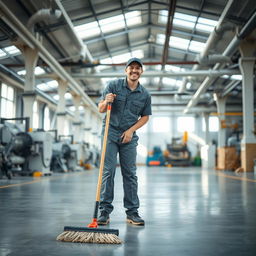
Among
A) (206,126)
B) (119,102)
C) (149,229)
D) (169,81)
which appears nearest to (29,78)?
(119,102)

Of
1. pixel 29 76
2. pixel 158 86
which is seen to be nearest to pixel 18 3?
pixel 29 76

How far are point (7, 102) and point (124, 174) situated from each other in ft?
67.1

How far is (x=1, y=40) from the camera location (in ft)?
44.7

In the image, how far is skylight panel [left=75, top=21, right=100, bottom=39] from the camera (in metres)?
16.8

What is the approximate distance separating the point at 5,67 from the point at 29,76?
477cm

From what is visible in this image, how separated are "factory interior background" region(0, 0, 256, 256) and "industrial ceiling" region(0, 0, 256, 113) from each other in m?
0.07

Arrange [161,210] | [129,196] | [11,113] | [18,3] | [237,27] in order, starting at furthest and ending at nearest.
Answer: [11,113] → [237,27] → [18,3] → [161,210] → [129,196]

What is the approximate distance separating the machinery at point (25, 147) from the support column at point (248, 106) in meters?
9.86

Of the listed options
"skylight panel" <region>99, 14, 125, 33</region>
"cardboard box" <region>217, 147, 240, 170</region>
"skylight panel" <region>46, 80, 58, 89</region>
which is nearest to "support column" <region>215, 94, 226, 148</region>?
"cardboard box" <region>217, 147, 240, 170</region>

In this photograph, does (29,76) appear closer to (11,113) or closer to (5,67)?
(5,67)

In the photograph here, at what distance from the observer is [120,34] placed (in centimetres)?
1939

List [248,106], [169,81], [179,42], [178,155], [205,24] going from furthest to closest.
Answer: [178,155], [169,81], [179,42], [248,106], [205,24]

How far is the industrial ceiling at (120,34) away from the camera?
13.3m

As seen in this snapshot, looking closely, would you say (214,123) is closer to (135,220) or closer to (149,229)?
(135,220)
